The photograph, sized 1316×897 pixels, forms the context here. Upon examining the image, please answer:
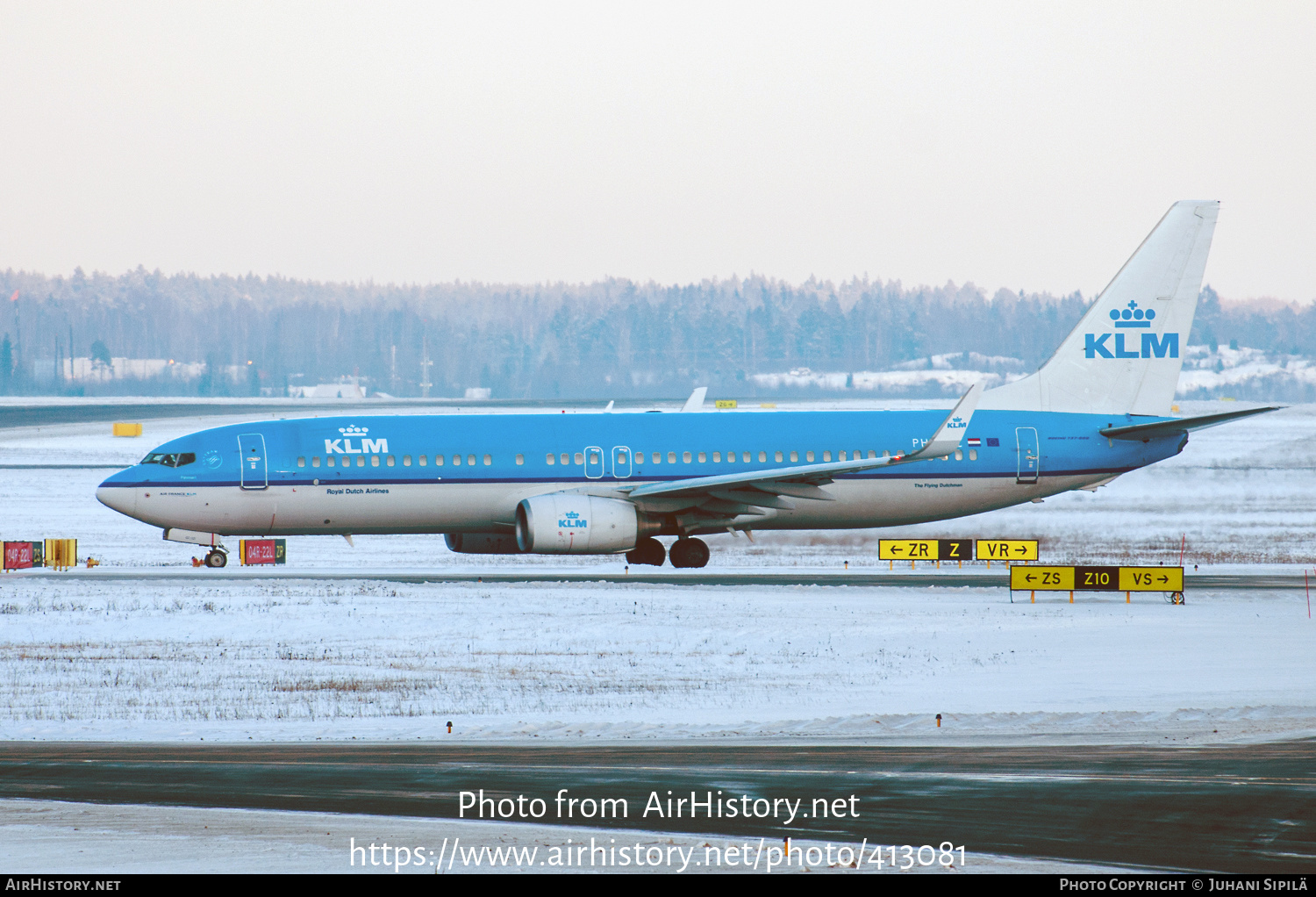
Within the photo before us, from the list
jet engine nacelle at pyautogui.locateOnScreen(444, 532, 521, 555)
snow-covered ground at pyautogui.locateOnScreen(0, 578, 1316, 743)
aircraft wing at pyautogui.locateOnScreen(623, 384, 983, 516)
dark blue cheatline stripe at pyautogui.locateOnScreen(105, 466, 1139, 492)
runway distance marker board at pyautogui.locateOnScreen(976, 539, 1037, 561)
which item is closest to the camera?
snow-covered ground at pyautogui.locateOnScreen(0, 578, 1316, 743)

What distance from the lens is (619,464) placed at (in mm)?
36594

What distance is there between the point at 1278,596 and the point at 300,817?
24764mm

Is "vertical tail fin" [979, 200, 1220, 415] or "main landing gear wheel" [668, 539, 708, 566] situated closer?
"main landing gear wheel" [668, 539, 708, 566]

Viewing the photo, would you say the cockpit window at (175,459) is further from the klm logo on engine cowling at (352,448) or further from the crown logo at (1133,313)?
the crown logo at (1133,313)

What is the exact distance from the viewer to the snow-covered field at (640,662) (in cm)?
1766

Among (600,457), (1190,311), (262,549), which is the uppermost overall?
(1190,311)

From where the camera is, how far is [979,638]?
82.5 feet

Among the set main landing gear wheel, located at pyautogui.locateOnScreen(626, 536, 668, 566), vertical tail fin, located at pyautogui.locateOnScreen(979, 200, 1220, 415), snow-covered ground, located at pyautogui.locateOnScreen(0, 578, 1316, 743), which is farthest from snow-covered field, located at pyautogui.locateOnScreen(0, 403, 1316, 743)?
vertical tail fin, located at pyautogui.locateOnScreen(979, 200, 1220, 415)

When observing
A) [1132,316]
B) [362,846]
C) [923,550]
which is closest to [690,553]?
[923,550]

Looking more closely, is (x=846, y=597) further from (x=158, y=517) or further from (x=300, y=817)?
(x=300, y=817)

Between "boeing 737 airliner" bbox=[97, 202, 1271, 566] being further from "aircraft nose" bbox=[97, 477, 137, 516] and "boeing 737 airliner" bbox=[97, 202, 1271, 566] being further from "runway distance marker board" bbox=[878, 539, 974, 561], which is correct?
"runway distance marker board" bbox=[878, 539, 974, 561]

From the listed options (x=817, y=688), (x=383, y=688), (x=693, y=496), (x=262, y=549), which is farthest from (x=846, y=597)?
(x=262, y=549)

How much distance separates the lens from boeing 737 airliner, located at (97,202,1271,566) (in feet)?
116

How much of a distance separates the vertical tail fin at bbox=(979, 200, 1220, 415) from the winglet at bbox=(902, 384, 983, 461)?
18.2 ft
